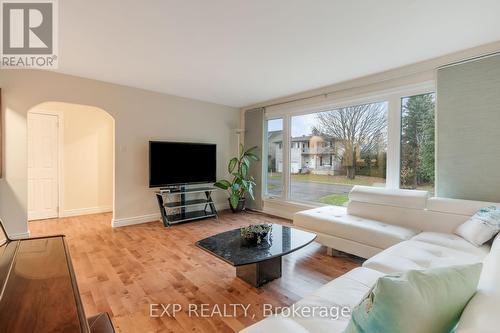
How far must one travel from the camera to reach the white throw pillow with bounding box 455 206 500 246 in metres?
2.03

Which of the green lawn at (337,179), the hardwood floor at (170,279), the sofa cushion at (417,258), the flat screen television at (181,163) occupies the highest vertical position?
the flat screen television at (181,163)

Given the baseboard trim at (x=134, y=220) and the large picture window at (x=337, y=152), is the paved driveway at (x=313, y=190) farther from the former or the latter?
the baseboard trim at (x=134, y=220)

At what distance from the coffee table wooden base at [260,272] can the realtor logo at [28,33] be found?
2835 millimetres

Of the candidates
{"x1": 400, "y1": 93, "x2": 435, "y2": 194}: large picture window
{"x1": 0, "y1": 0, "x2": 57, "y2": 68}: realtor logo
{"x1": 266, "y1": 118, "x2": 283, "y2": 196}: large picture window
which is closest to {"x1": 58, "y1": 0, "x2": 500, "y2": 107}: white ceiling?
{"x1": 0, "y1": 0, "x2": 57, "y2": 68}: realtor logo

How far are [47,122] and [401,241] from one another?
19.7 ft

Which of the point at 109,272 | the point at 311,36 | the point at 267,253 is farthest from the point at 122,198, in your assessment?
the point at 311,36

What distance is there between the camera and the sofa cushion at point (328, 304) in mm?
1088

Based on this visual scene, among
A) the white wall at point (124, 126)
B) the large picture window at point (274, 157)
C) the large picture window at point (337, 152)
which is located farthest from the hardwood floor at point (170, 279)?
the large picture window at point (274, 157)

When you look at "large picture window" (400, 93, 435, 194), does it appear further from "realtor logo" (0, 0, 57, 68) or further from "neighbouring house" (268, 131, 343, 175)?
"realtor logo" (0, 0, 57, 68)

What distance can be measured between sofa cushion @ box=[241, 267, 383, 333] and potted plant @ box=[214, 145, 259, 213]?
3.48m

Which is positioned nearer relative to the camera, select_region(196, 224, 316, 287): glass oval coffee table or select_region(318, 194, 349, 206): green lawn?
select_region(196, 224, 316, 287): glass oval coffee table

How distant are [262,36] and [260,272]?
2.33m

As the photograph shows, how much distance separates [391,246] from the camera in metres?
2.30

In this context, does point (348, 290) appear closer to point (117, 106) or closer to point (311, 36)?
point (311, 36)
